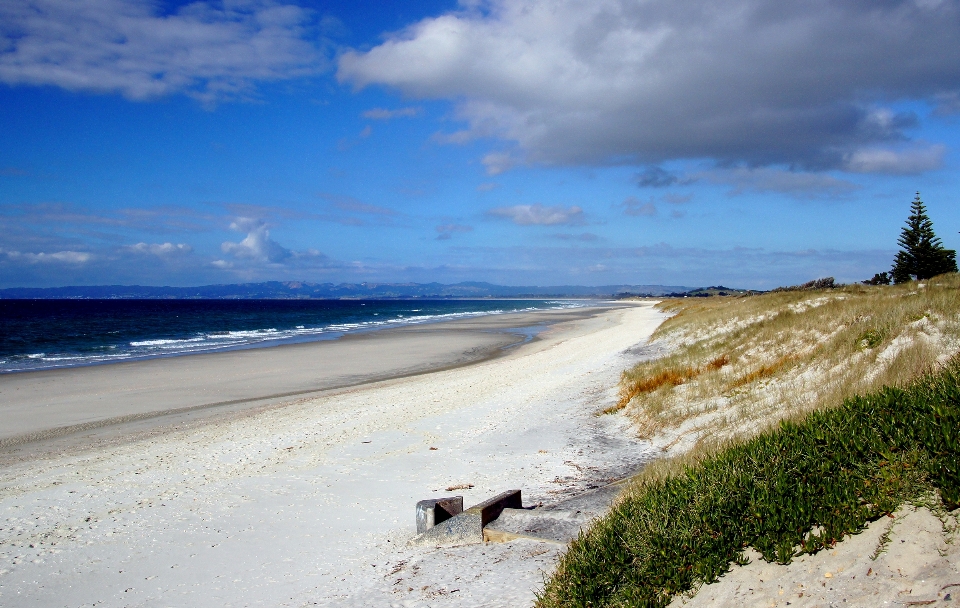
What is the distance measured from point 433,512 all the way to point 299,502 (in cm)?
244

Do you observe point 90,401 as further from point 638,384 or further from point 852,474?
point 852,474

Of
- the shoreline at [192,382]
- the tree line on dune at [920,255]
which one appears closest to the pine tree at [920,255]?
the tree line on dune at [920,255]

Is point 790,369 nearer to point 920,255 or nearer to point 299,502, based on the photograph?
point 299,502

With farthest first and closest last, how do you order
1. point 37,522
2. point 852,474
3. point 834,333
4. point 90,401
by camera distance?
1. point 90,401
2. point 834,333
3. point 37,522
4. point 852,474

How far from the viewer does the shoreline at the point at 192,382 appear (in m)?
15.5

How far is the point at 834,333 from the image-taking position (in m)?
11.9

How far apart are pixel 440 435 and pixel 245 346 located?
29.7m

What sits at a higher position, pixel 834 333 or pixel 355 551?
pixel 834 333

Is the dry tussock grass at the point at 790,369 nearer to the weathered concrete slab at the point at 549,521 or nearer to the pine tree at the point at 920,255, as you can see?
the weathered concrete slab at the point at 549,521

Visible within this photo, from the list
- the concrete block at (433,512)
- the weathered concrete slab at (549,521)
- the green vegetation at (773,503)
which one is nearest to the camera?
the green vegetation at (773,503)

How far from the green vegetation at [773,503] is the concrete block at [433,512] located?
81.8 inches

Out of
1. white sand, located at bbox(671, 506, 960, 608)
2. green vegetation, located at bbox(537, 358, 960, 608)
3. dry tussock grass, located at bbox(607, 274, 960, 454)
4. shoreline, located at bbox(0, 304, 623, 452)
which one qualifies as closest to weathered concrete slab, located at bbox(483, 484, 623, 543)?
dry tussock grass, located at bbox(607, 274, 960, 454)

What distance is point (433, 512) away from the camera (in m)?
6.23

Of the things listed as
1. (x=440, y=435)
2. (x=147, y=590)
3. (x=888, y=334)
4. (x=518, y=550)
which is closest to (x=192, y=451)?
(x=440, y=435)
